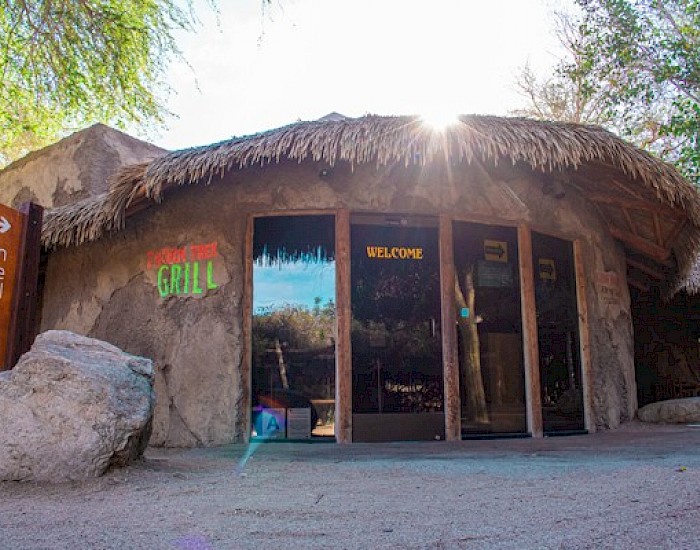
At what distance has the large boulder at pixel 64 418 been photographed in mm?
3201

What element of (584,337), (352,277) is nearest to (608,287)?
(584,337)

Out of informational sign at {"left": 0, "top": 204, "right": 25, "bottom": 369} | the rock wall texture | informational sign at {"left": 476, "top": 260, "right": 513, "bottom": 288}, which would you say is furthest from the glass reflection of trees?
the rock wall texture

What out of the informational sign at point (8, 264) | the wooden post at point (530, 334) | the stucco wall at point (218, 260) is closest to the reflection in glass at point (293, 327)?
the stucco wall at point (218, 260)

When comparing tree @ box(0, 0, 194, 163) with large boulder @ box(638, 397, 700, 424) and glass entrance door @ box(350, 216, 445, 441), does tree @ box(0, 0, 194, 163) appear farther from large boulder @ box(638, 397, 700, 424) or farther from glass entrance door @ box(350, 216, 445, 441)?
large boulder @ box(638, 397, 700, 424)

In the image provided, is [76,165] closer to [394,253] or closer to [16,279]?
[16,279]

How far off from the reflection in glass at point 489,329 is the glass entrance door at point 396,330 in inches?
9.7

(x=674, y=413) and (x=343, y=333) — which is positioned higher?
(x=343, y=333)

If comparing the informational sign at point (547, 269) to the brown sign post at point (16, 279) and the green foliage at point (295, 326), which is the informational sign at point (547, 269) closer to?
the green foliage at point (295, 326)

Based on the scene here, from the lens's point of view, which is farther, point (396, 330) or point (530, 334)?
point (530, 334)

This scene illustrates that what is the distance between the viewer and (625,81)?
38.2 ft

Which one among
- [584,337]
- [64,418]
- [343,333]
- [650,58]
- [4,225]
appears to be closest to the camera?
[64,418]

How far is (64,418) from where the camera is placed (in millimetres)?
3260

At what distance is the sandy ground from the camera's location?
2.16 meters

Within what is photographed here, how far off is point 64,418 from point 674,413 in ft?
20.6
